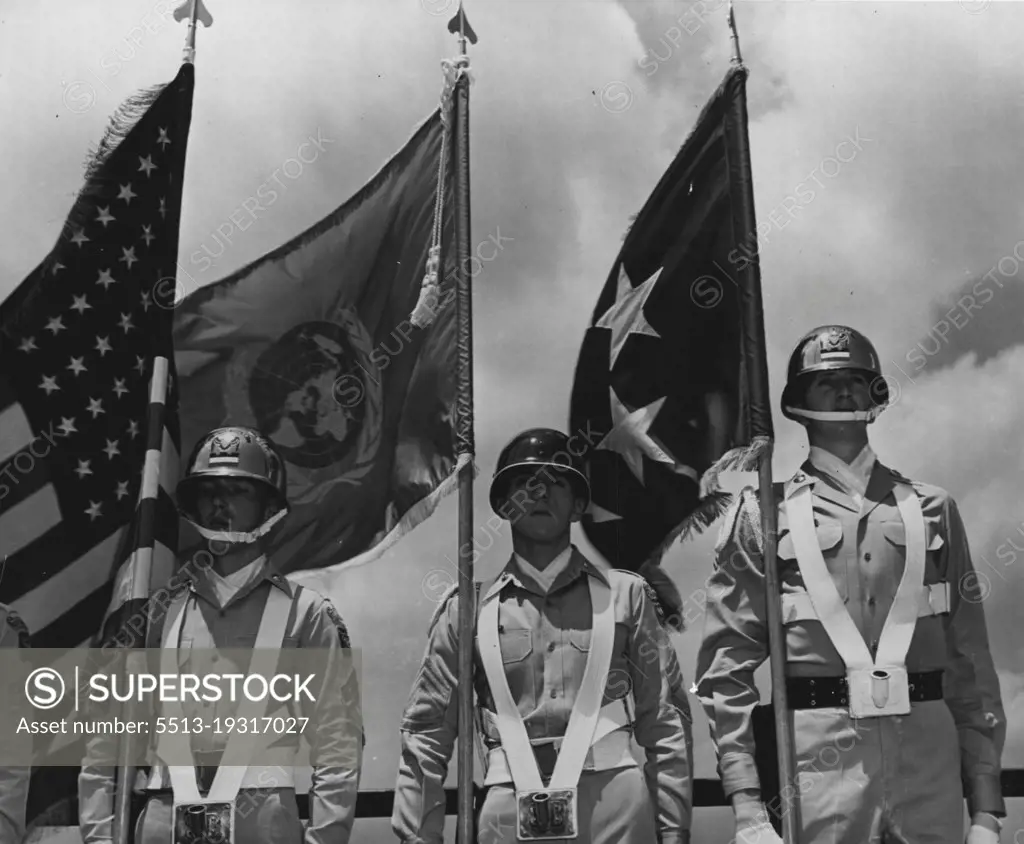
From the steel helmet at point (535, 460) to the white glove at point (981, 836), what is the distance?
85.4 inches

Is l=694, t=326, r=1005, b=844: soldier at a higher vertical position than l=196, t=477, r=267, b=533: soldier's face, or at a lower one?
lower

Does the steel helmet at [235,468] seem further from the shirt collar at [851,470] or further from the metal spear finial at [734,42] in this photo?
the metal spear finial at [734,42]

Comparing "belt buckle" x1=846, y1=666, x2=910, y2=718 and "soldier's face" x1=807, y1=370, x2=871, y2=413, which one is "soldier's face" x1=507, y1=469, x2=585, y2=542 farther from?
"belt buckle" x1=846, y1=666, x2=910, y2=718

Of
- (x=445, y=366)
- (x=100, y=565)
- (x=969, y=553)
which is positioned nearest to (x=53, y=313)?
(x=100, y=565)

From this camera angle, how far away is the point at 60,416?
698 centimetres

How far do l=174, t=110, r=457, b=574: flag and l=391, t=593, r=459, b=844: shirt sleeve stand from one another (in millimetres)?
859

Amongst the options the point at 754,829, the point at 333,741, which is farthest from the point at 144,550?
the point at 754,829

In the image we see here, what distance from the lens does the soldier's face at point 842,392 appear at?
6.14 metres

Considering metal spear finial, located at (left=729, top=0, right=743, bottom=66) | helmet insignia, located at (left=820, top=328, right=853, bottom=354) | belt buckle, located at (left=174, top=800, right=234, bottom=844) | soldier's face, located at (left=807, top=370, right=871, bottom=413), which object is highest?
metal spear finial, located at (left=729, top=0, right=743, bottom=66)

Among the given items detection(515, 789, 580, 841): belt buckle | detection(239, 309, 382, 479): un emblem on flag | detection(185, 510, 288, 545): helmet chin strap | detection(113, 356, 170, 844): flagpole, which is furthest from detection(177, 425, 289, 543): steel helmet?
detection(515, 789, 580, 841): belt buckle

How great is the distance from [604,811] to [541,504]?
1.37m

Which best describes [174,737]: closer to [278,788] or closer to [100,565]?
[278,788]

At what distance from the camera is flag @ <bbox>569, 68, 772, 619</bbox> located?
22.0ft

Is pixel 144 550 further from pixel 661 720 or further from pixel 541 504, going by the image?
pixel 661 720
